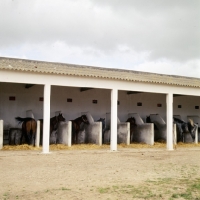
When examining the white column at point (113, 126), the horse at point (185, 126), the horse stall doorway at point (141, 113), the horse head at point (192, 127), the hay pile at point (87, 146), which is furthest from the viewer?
the horse head at point (192, 127)

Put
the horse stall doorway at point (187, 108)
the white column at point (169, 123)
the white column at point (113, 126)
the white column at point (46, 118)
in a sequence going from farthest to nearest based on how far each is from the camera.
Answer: the horse stall doorway at point (187, 108) → the white column at point (169, 123) → the white column at point (113, 126) → the white column at point (46, 118)

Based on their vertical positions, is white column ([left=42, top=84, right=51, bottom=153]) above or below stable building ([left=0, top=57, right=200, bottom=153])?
below

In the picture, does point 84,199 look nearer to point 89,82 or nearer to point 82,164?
point 82,164

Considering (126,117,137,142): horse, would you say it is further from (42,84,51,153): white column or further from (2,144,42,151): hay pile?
(42,84,51,153): white column

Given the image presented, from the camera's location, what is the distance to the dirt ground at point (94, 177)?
6.71 meters

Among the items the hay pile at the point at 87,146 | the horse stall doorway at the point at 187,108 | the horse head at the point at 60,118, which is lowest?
the hay pile at the point at 87,146

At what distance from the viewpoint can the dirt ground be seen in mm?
6715

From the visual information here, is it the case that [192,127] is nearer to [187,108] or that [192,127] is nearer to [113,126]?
[187,108]

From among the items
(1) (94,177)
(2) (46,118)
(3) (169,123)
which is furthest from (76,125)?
(1) (94,177)

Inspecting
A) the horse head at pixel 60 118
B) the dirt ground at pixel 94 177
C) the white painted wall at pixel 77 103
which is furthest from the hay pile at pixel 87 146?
the white painted wall at pixel 77 103

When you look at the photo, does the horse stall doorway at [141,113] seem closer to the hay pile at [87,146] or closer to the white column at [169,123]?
the hay pile at [87,146]

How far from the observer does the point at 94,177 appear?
8.63 metres

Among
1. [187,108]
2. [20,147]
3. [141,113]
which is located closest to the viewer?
[20,147]

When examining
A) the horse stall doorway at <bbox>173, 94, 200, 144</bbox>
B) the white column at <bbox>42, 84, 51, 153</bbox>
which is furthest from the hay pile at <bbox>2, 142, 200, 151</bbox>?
the horse stall doorway at <bbox>173, 94, 200, 144</bbox>
